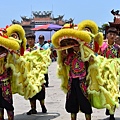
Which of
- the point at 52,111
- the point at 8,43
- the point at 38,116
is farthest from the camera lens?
the point at 52,111

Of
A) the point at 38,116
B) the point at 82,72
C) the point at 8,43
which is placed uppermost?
the point at 8,43

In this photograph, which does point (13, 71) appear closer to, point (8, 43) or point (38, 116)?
point (8, 43)

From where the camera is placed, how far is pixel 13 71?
5430 millimetres

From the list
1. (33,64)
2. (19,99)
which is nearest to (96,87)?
(33,64)

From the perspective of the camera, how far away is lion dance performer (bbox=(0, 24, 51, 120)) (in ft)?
17.4

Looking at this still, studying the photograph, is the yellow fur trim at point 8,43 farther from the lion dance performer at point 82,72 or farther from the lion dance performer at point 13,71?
the lion dance performer at point 82,72

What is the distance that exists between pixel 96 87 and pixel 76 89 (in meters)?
0.29

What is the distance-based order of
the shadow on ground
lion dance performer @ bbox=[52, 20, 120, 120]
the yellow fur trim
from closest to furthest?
the yellow fur trim < lion dance performer @ bbox=[52, 20, 120, 120] < the shadow on ground

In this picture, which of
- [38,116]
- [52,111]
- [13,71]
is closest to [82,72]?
[13,71]

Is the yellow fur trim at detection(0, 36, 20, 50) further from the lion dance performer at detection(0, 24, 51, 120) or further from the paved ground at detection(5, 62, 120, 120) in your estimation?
the paved ground at detection(5, 62, 120, 120)

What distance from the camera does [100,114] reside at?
6547 mm

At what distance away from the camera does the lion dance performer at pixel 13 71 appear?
5289mm

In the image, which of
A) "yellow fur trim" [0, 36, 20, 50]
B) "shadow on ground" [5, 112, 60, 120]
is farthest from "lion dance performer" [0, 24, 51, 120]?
"shadow on ground" [5, 112, 60, 120]

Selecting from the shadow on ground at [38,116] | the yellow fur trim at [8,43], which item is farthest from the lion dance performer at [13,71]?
the shadow on ground at [38,116]
